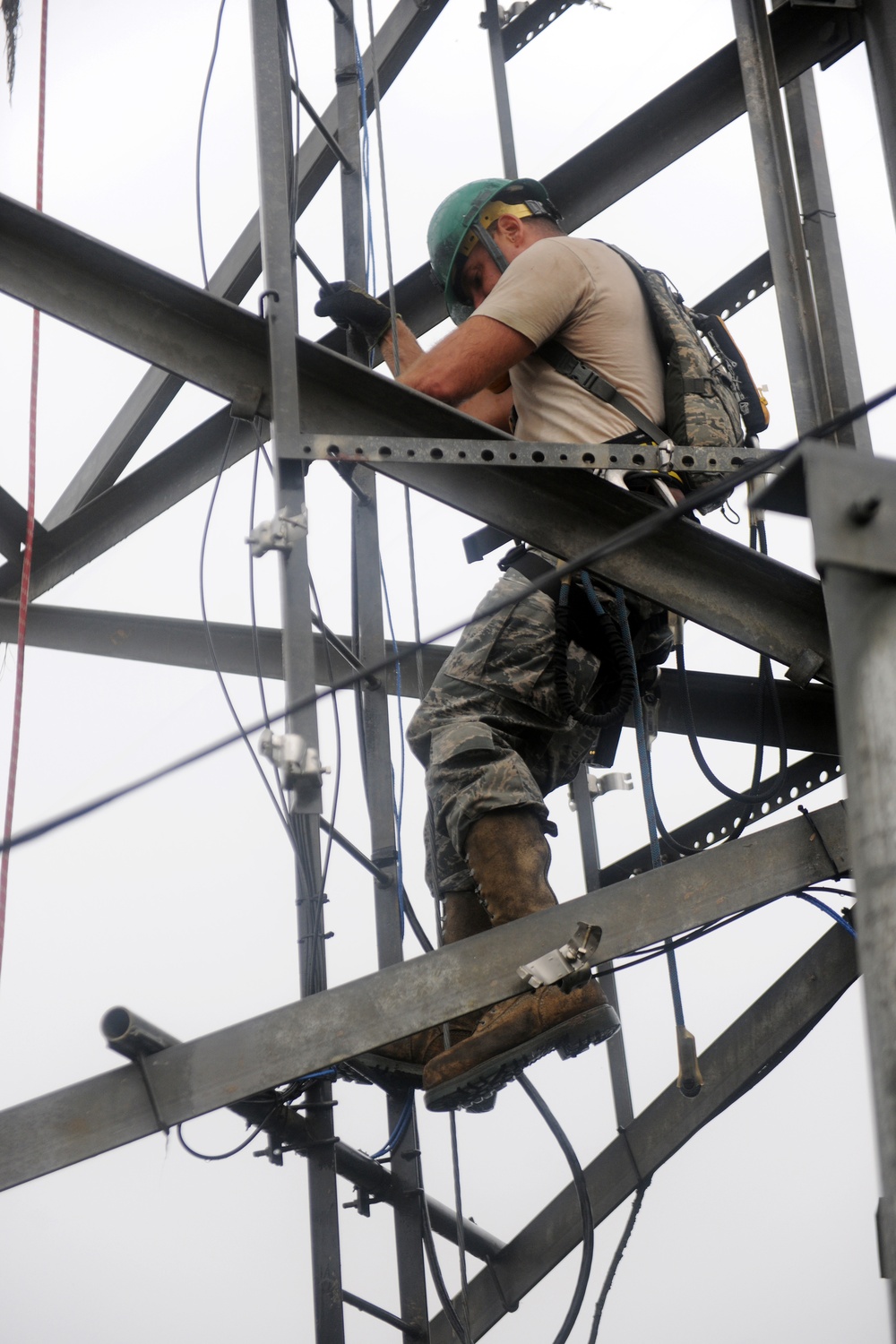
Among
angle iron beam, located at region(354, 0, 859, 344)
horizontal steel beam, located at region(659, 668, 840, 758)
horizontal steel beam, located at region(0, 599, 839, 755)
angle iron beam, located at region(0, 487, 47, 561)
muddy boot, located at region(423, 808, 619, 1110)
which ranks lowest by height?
muddy boot, located at region(423, 808, 619, 1110)

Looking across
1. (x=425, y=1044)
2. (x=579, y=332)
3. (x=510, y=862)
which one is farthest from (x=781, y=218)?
(x=425, y=1044)

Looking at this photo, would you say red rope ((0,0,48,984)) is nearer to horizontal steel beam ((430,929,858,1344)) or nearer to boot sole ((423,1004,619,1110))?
boot sole ((423,1004,619,1110))

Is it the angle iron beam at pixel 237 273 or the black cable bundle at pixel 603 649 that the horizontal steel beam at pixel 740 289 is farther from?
the black cable bundle at pixel 603 649

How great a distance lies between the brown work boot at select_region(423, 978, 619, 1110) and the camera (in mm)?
3326

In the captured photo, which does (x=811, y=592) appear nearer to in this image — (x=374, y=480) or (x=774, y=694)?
(x=774, y=694)

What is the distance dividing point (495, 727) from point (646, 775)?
1.27ft

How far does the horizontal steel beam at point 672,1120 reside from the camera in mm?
4410

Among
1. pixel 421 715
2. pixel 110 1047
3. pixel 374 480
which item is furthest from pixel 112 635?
pixel 110 1047

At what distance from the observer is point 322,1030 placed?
10.2ft

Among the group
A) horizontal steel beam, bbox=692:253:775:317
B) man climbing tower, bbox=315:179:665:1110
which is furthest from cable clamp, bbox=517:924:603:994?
horizontal steel beam, bbox=692:253:775:317

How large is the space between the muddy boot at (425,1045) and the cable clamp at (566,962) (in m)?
0.63

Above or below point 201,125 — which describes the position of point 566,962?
below

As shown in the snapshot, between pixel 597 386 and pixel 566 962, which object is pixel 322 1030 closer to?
pixel 566 962

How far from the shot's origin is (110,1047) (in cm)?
303
